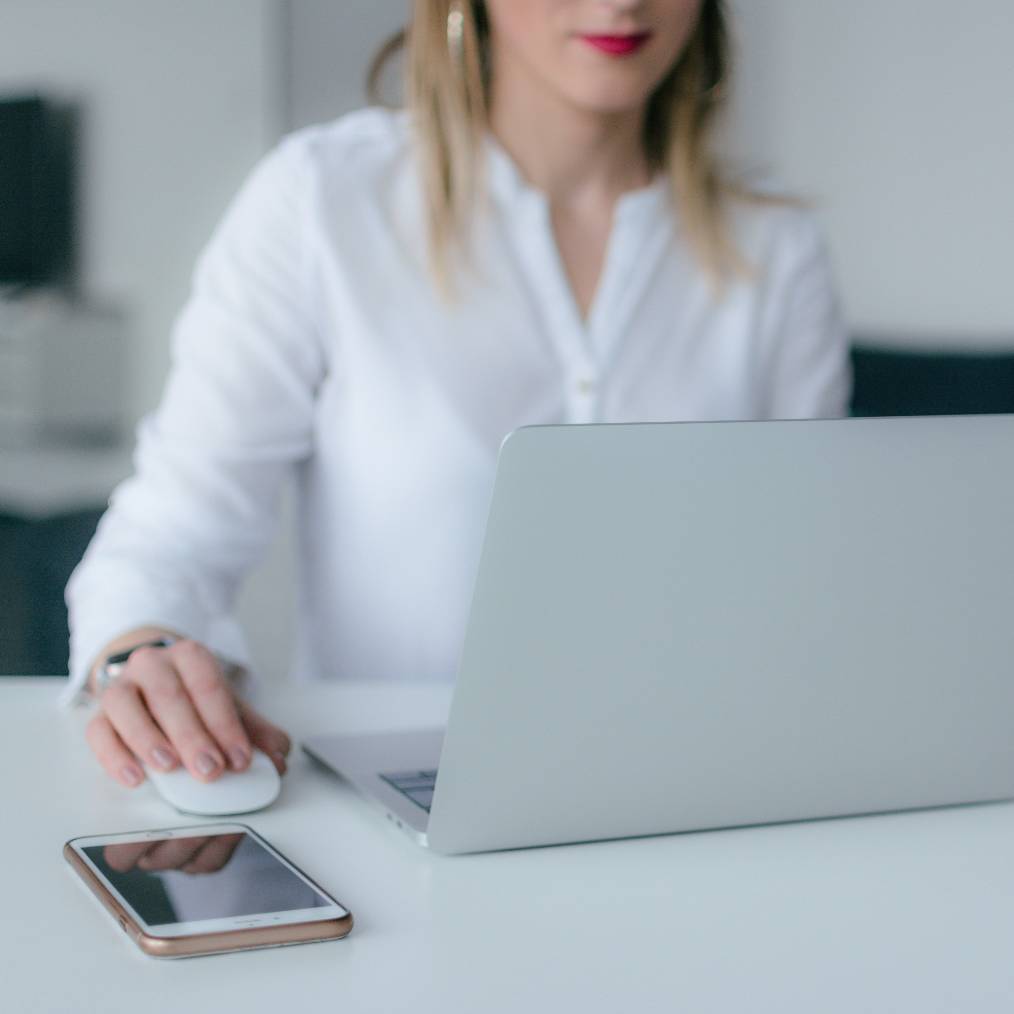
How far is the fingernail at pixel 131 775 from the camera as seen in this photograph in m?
0.74

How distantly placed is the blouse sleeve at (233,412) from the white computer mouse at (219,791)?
350mm

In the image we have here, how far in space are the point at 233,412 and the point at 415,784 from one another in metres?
0.58

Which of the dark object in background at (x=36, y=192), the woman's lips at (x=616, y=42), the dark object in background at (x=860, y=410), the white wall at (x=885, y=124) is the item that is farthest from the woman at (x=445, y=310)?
the dark object in background at (x=36, y=192)

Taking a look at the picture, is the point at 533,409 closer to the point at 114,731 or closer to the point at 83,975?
the point at 114,731

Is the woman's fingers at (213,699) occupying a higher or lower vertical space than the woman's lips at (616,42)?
lower

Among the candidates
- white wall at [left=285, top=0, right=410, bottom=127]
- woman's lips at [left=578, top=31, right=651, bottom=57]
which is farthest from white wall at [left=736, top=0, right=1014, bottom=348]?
woman's lips at [left=578, top=31, right=651, bottom=57]

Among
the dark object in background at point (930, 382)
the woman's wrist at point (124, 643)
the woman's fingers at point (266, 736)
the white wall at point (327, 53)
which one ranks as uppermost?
the white wall at point (327, 53)

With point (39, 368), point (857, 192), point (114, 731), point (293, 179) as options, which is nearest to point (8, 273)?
point (39, 368)

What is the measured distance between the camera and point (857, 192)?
118 inches

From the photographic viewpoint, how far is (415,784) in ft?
2.42

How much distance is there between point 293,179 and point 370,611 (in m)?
A: 0.40

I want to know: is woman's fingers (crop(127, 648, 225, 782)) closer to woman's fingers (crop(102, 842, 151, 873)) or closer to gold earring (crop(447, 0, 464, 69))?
woman's fingers (crop(102, 842, 151, 873))

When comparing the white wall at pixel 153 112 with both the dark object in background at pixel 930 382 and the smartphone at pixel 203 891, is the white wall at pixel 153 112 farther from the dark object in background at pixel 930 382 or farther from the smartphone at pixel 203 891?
the smartphone at pixel 203 891

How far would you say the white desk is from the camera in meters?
0.50
